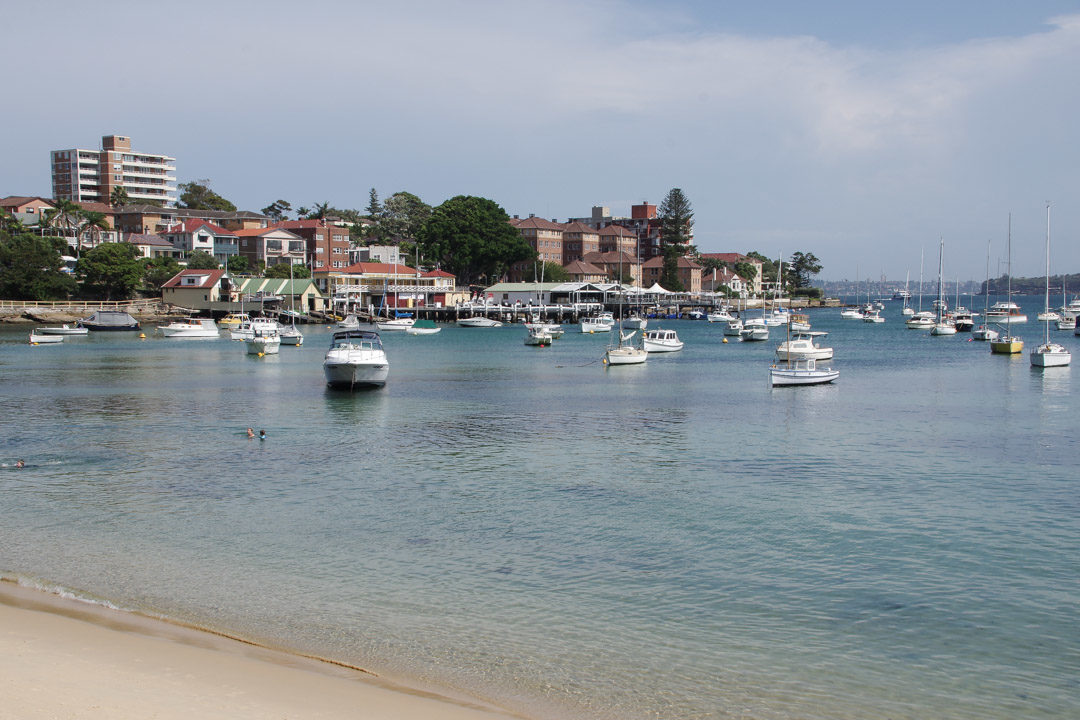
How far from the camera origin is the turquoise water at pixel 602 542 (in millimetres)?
12711

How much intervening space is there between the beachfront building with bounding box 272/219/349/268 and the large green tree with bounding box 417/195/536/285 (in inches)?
635

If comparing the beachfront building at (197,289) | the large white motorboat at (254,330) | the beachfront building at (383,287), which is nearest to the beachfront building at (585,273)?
the beachfront building at (383,287)

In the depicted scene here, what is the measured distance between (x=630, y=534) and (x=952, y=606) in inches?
260

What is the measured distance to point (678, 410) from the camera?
40688 mm

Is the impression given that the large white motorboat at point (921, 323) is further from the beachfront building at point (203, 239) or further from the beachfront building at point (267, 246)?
the beachfront building at point (203, 239)

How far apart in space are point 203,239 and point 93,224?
16.3m

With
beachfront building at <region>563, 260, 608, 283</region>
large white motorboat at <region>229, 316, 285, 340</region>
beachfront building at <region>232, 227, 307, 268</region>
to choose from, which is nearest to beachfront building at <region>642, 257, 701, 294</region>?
beachfront building at <region>563, 260, 608, 283</region>

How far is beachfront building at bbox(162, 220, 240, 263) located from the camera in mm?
146250

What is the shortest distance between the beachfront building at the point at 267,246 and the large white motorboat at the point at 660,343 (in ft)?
282

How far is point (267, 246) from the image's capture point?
5891 inches

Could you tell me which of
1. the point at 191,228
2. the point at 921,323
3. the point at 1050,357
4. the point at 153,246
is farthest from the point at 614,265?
the point at 1050,357

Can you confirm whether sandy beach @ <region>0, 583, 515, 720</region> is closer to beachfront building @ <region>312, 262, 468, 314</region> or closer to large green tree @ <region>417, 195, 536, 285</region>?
beachfront building @ <region>312, 262, 468, 314</region>

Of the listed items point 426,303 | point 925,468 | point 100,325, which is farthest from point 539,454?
point 426,303

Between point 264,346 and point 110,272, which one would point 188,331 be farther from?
point 110,272
